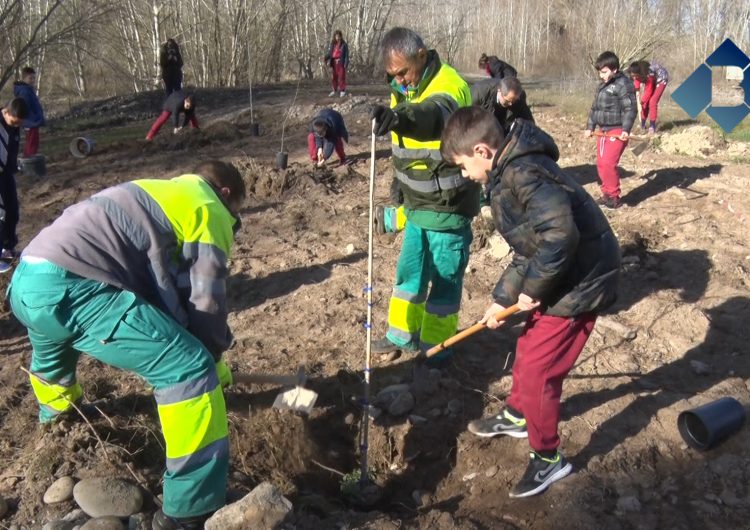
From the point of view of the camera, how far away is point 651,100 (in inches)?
488

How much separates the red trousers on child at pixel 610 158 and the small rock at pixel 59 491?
6.55 metres

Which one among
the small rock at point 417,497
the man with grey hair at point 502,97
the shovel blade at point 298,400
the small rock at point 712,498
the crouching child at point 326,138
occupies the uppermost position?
the man with grey hair at point 502,97

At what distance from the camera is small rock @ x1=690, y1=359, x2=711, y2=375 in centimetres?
428

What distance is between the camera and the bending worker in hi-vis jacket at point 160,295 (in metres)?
2.64

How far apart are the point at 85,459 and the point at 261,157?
25.2 ft

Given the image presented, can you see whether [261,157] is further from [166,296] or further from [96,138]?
[166,296]

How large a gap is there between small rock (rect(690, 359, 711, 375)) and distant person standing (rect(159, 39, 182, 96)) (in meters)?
14.0

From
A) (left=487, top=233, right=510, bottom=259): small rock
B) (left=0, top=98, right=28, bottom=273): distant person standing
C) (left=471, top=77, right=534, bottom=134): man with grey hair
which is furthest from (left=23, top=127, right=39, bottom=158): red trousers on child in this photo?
(left=487, top=233, right=510, bottom=259): small rock

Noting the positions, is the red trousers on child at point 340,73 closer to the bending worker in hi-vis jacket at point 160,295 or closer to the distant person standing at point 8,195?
the distant person standing at point 8,195

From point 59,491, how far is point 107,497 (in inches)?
11.5

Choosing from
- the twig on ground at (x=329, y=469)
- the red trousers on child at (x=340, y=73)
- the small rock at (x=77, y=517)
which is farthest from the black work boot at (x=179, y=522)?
the red trousers on child at (x=340, y=73)

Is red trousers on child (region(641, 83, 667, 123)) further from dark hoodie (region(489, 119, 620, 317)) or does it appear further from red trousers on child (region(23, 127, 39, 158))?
red trousers on child (region(23, 127, 39, 158))

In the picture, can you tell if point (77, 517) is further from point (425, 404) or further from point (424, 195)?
point (424, 195)

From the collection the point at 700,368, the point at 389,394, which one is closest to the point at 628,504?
the point at 389,394
